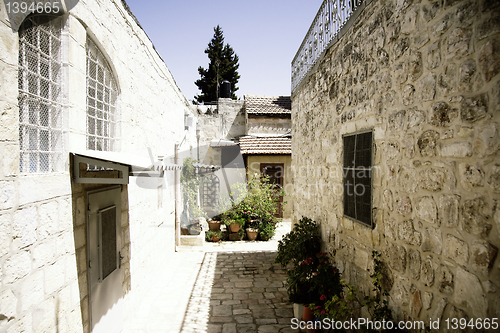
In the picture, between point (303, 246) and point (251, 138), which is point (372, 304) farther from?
point (251, 138)

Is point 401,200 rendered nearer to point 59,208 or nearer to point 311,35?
point 59,208

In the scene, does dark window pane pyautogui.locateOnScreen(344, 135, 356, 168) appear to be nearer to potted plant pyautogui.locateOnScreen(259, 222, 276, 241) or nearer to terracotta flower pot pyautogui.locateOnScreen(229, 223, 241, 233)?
potted plant pyautogui.locateOnScreen(259, 222, 276, 241)

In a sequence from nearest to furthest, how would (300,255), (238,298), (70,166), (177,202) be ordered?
1. (70,166)
2. (300,255)
3. (238,298)
4. (177,202)

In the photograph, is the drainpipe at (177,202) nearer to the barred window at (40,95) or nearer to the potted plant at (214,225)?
the potted plant at (214,225)

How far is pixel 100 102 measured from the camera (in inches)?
129

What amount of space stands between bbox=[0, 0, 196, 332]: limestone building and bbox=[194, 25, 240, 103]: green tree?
73.2 ft

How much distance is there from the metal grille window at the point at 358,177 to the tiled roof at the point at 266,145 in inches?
262

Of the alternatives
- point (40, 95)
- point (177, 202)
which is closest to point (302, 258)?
point (40, 95)

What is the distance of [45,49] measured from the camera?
2.33m

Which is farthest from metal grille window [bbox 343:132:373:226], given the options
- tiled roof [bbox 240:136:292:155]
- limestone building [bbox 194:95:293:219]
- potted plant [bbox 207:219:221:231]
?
tiled roof [bbox 240:136:292:155]

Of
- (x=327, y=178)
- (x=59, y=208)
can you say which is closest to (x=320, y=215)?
(x=327, y=178)

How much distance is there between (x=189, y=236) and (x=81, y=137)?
5730mm

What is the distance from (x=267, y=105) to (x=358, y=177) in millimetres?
10038

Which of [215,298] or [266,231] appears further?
[266,231]
